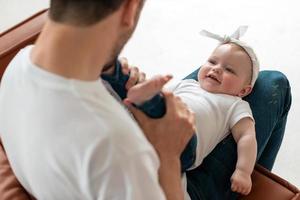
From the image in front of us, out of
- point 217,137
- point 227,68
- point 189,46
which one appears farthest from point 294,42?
point 217,137

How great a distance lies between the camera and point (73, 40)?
0.70 m

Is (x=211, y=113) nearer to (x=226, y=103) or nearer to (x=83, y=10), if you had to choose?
(x=226, y=103)

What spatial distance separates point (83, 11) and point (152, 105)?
0.29 metres

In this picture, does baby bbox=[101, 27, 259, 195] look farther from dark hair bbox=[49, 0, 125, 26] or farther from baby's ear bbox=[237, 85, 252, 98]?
dark hair bbox=[49, 0, 125, 26]

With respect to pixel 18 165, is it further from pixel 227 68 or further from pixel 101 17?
pixel 227 68

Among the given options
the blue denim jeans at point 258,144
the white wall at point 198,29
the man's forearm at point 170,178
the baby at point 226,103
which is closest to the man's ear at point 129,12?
the man's forearm at point 170,178

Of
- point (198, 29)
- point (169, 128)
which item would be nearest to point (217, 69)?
point (169, 128)

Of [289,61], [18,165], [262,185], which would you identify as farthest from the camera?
[289,61]

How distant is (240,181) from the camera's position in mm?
1222

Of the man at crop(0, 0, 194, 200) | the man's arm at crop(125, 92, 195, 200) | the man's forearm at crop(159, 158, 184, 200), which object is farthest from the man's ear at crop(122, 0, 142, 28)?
the man's forearm at crop(159, 158, 184, 200)

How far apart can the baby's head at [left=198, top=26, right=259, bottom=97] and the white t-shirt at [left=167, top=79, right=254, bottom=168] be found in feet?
0.10

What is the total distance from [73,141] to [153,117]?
283 mm

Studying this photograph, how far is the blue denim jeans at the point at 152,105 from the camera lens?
0.92 m

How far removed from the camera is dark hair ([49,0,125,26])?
0.69 m
